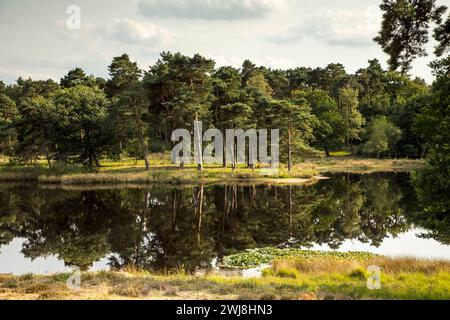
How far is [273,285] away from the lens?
13914 millimetres

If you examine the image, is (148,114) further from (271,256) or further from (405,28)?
(405,28)

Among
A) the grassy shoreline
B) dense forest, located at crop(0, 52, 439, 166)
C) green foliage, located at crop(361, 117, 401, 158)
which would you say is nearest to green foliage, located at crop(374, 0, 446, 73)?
dense forest, located at crop(0, 52, 439, 166)

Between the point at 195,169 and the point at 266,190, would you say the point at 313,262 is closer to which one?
the point at 266,190

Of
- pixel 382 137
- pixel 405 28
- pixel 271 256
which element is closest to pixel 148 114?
pixel 271 256

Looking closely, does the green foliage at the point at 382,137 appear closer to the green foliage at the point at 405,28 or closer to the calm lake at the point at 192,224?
the calm lake at the point at 192,224

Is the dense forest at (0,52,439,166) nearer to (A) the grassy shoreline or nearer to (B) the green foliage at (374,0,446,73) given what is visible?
(A) the grassy shoreline

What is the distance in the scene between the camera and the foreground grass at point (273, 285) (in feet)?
40.6

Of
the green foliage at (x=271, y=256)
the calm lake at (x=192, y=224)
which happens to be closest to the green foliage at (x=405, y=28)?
the calm lake at (x=192, y=224)

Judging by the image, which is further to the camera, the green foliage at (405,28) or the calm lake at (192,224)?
the calm lake at (192,224)

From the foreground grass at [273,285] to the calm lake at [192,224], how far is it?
1.57m

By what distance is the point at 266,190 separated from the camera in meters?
47.8

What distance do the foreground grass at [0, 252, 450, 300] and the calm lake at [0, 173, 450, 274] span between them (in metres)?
1.57
